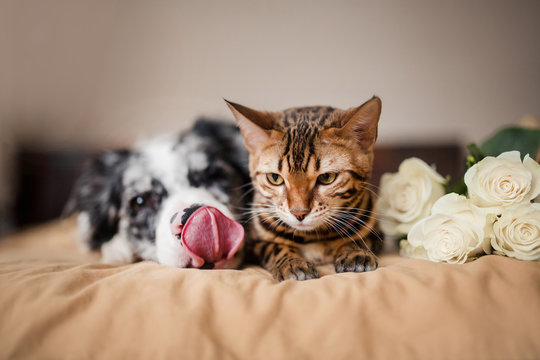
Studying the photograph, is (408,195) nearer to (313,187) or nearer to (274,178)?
(313,187)

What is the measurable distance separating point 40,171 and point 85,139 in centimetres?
44

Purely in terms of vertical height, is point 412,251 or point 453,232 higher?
point 453,232

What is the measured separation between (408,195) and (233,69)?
1.93m

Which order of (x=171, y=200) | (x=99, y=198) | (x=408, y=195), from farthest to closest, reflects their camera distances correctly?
(x=99, y=198), (x=171, y=200), (x=408, y=195)

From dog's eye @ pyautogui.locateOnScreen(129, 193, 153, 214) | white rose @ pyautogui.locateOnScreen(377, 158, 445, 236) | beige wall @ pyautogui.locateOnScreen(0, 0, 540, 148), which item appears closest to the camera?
white rose @ pyautogui.locateOnScreen(377, 158, 445, 236)

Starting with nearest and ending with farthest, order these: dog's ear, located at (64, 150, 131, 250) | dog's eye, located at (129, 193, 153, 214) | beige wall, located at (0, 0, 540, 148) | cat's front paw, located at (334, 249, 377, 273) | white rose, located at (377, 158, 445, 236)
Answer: cat's front paw, located at (334, 249, 377, 273) < white rose, located at (377, 158, 445, 236) < dog's eye, located at (129, 193, 153, 214) < dog's ear, located at (64, 150, 131, 250) < beige wall, located at (0, 0, 540, 148)

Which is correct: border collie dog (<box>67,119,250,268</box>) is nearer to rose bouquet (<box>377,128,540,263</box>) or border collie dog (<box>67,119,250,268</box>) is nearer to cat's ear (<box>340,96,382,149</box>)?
cat's ear (<box>340,96,382,149</box>)

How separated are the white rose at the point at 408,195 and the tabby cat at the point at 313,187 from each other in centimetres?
6

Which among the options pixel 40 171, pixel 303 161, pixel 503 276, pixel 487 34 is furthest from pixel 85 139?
pixel 487 34

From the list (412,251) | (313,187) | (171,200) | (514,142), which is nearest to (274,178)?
(313,187)

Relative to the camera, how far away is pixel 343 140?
1.07 m

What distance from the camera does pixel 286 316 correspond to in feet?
2.46

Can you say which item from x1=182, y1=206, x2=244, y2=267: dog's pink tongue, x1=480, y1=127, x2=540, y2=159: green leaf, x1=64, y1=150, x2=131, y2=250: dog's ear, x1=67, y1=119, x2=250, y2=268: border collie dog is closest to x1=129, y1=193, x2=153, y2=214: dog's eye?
x1=67, y1=119, x2=250, y2=268: border collie dog

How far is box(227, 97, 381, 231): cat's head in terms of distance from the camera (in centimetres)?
103
